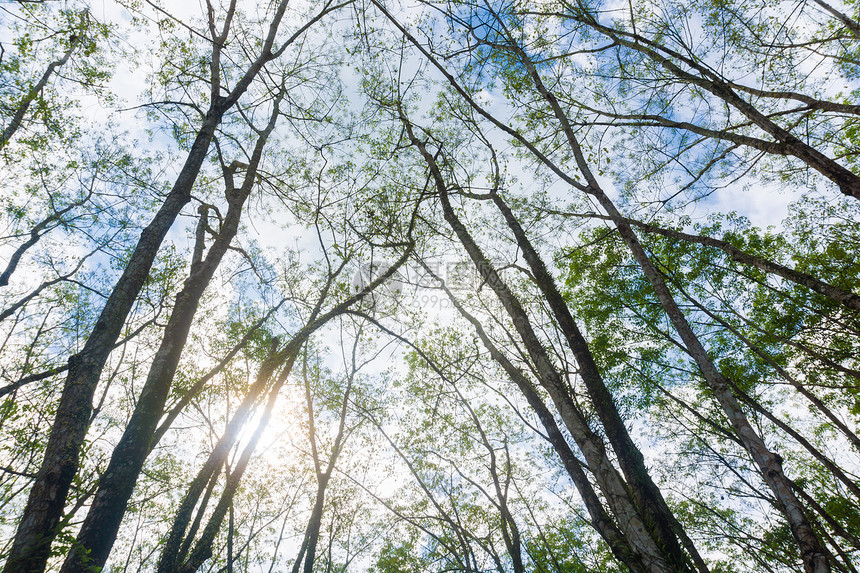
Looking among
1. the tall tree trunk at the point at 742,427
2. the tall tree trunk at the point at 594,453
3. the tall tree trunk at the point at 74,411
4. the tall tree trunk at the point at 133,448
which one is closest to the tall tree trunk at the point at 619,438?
the tall tree trunk at the point at 594,453

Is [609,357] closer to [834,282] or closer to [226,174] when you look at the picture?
[834,282]

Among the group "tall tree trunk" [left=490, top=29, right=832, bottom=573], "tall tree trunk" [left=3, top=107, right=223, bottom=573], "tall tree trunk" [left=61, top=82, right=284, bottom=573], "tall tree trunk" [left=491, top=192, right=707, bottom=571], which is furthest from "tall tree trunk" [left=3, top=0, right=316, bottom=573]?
"tall tree trunk" [left=490, top=29, right=832, bottom=573]

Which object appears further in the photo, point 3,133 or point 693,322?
point 693,322

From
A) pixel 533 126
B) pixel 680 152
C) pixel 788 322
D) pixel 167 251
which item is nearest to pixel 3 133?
pixel 167 251

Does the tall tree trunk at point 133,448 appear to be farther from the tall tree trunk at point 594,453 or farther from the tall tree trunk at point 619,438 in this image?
the tall tree trunk at point 619,438

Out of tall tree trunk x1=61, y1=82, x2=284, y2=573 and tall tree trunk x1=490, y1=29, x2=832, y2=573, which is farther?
tall tree trunk x1=490, y1=29, x2=832, y2=573

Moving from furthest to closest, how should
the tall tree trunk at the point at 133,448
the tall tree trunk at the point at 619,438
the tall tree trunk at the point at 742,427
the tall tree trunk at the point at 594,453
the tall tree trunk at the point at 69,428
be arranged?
the tall tree trunk at the point at 619,438 < the tall tree trunk at the point at 742,427 < the tall tree trunk at the point at 133,448 < the tall tree trunk at the point at 594,453 < the tall tree trunk at the point at 69,428

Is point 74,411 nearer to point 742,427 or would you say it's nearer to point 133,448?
point 133,448

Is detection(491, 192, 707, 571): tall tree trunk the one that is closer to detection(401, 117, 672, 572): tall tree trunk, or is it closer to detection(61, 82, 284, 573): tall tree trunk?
detection(401, 117, 672, 572): tall tree trunk

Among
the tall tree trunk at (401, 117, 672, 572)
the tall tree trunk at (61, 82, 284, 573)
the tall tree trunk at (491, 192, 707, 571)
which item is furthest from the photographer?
the tall tree trunk at (491, 192, 707, 571)

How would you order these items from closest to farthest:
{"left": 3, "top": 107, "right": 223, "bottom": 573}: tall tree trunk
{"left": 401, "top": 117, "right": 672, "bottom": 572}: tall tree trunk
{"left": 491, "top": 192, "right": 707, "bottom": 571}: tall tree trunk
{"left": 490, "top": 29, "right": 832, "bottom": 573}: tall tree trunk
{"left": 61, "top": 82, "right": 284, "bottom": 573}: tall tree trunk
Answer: {"left": 3, "top": 107, "right": 223, "bottom": 573}: tall tree trunk < {"left": 401, "top": 117, "right": 672, "bottom": 572}: tall tree trunk < {"left": 61, "top": 82, "right": 284, "bottom": 573}: tall tree trunk < {"left": 490, "top": 29, "right": 832, "bottom": 573}: tall tree trunk < {"left": 491, "top": 192, "right": 707, "bottom": 571}: tall tree trunk

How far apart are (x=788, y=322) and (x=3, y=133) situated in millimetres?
19854

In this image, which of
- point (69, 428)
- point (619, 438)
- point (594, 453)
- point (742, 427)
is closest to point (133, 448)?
point (69, 428)

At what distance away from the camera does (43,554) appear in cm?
293
